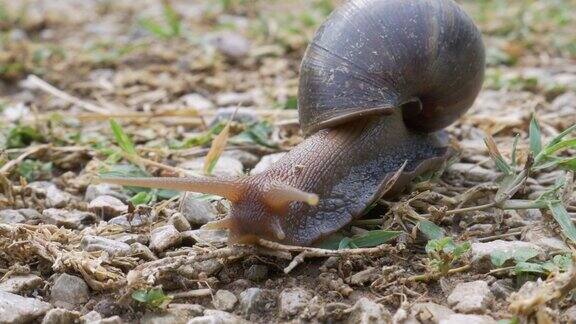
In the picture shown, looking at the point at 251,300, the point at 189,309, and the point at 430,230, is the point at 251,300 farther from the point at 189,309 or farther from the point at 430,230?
the point at 430,230

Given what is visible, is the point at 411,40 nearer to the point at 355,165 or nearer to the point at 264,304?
the point at 355,165

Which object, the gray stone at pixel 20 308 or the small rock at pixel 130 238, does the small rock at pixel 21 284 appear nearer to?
the gray stone at pixel 20 308

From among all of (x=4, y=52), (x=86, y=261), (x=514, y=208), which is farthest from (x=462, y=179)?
(x=4, y=52)

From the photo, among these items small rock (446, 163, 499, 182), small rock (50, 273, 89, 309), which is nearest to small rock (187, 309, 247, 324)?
small rock (50, 273, 89, 309)

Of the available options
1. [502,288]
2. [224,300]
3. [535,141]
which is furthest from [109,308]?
[535,141]

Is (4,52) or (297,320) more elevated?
(297,320)

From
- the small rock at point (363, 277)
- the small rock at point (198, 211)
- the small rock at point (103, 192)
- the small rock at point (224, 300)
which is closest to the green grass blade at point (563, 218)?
the small rock at point (363, 277)

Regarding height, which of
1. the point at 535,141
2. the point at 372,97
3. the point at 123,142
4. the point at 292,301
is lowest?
the point at 123,142
